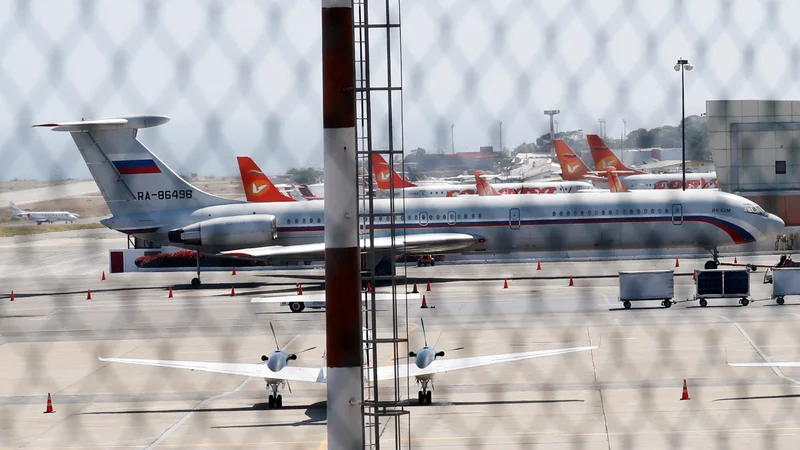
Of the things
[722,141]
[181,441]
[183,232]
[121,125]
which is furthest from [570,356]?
[183,232]

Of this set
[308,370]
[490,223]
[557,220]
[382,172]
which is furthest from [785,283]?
[382,172]

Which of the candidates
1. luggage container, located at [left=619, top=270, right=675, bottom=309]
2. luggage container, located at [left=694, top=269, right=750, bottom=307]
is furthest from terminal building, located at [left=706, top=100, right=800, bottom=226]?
luggage container, located at [left=694, top=269, right=750, bottom=307]

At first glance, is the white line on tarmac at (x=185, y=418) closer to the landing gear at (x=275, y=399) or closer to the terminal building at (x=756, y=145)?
the landing gear at (x=275, y=399)

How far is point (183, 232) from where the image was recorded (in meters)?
23.3

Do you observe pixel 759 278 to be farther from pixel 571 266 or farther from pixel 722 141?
pixel 722 141

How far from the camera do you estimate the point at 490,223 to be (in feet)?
78.2

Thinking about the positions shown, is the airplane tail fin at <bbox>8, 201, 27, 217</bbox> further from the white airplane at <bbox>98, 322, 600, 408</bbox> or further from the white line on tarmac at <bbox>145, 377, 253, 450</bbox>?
the white airplane at <bbox>98, 322, 600, 408</bbox>

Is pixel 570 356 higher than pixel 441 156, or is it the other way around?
pixel 441 156

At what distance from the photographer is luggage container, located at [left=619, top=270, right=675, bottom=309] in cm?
1812

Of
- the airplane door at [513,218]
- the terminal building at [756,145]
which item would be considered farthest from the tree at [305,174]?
the airplane door at [513,218]

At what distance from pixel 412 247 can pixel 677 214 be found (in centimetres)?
591

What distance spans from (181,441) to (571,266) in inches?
668

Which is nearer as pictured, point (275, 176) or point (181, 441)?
point (275, 176)

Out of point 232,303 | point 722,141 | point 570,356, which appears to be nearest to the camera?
point 722,141
